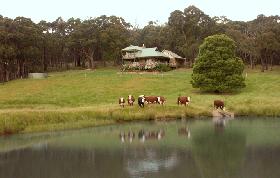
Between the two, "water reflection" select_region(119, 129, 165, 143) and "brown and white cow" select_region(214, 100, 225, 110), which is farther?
"brown and white cow" select_region(214, 100, 225, 110)

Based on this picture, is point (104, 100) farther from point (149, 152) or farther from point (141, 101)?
point (149, 152)

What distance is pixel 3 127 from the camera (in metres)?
36.2

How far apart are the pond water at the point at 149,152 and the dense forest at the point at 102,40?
50092 mm

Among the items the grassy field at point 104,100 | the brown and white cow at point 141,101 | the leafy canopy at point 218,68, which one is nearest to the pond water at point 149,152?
the grassy field at point 104,100

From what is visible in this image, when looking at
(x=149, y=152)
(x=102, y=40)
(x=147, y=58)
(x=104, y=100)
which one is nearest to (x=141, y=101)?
(x=104, y=100)

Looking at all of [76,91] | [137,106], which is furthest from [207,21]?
[137,106]

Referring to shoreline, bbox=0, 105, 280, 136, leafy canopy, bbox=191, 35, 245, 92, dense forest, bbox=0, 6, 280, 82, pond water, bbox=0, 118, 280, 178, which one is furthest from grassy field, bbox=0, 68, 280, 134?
dense forest, bbox=0, 6, 280, 82

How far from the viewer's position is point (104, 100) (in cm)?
5697

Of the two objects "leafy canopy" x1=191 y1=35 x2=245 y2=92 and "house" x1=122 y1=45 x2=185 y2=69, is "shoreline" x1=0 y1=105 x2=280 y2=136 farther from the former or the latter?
"house" x1=122 y1=45 x2=185 y2=69

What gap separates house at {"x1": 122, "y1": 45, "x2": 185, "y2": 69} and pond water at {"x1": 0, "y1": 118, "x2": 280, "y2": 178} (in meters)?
49.1

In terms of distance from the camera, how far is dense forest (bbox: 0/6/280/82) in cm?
8662

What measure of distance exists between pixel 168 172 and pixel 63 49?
9683 cm

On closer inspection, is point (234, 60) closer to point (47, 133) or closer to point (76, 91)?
point (76, 91)

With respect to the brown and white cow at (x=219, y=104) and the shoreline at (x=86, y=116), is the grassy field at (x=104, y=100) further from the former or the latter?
the brown and white cow at (x=219, y=104)
